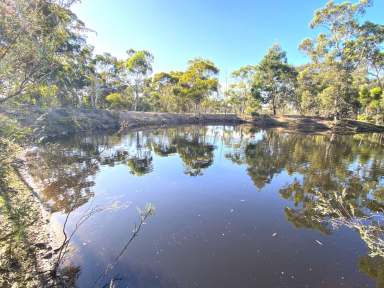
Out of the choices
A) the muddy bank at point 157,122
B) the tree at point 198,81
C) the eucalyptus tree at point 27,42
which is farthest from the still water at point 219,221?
the tree at point 198,81

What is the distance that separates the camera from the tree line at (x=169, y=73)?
472cm

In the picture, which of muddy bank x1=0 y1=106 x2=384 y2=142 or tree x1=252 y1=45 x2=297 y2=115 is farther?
tree x1=252 y1=45 x2=297 y2=115

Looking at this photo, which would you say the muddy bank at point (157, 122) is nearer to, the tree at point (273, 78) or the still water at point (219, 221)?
the tree at point (273, 78)

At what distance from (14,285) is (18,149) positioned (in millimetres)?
2756

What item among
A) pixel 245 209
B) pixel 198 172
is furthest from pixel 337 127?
pixel 245 209

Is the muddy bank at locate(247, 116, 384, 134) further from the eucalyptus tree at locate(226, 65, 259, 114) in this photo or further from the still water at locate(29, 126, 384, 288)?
the still water at locate(29, 126, 384, 288)

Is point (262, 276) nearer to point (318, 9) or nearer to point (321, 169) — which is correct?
point (321, 169)

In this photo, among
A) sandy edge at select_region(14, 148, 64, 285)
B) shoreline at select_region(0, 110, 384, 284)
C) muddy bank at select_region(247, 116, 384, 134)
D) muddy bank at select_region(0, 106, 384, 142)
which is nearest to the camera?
sandy edge at select_region(14, 148, 64, 285)

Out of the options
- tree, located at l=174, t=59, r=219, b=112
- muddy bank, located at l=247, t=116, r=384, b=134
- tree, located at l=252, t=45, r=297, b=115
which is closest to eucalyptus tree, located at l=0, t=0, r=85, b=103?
muddy bank, located at l=247, t=116, r=384, b=134

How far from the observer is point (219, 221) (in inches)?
298

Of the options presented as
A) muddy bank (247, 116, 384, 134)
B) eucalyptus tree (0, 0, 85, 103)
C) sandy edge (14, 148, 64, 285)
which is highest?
eucalyptus tree (0, 0, 85, 103)

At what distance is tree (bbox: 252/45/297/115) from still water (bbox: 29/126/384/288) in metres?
37.7

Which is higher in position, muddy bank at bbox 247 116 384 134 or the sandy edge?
muddy bank at bbox 247 116 384 134

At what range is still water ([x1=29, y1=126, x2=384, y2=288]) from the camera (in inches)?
198
